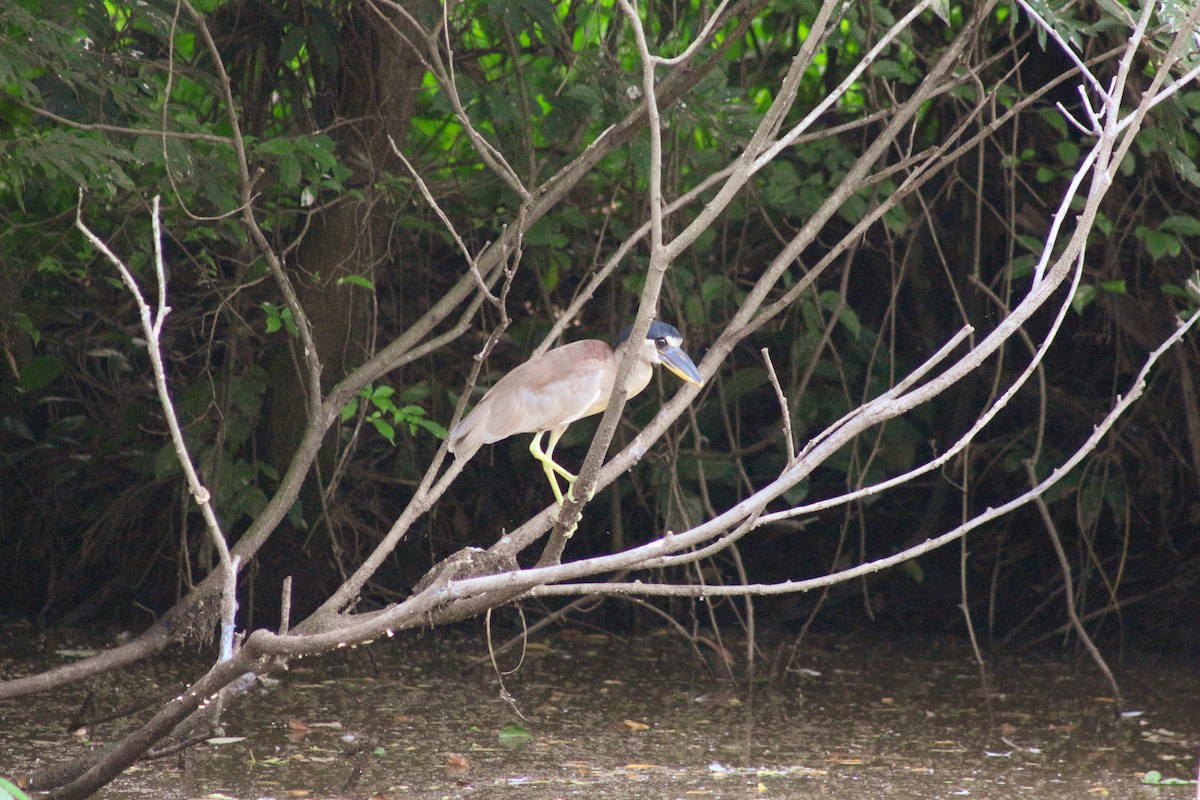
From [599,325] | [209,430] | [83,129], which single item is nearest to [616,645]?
[599,325]

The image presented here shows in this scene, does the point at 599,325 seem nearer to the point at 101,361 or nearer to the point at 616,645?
the point at 616,645

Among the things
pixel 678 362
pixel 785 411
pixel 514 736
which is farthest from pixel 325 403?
pixel 785 411

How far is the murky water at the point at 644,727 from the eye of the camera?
131 inches

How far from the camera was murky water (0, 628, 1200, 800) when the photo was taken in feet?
10.9

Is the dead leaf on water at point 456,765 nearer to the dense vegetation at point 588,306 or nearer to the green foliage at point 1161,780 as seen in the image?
the dense vegetation at point 588,306

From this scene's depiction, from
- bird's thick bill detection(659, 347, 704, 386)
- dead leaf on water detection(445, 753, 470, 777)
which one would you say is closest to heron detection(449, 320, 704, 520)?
bird's thick bill detection(659, 347, 704, 386)

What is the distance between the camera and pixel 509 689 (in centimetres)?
437

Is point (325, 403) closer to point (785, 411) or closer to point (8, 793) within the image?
point (785, 411)

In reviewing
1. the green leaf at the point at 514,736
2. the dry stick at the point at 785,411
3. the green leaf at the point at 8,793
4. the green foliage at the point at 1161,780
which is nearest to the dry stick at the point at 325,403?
the green leaf at the point at 514,736

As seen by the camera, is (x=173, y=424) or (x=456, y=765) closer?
(x=173, y=424)

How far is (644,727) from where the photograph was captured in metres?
3.94

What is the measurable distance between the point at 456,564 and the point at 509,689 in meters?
1.80

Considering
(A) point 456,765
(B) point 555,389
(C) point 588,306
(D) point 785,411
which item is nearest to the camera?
(D) point 785,411

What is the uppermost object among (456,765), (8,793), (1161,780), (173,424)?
(173,424)
